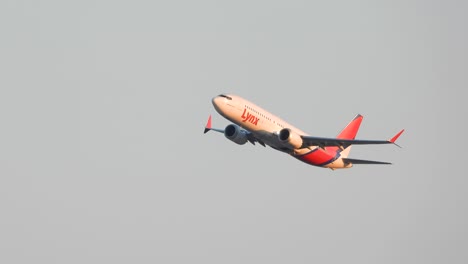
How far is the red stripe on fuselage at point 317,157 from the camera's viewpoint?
105438 mm

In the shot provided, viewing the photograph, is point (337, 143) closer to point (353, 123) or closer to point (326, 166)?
point (326, 166)

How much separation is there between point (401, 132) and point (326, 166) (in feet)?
55.6

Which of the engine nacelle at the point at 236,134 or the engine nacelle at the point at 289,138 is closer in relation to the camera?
the engine nacelle at the point at 289,138

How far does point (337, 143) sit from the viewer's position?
333 ft

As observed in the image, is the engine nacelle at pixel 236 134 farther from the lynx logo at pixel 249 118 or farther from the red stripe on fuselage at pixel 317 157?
the red stripe on fuselage at pixel 317 157

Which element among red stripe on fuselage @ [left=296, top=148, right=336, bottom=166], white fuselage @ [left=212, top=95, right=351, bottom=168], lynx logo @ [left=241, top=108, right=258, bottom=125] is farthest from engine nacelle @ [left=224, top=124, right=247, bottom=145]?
red stripe on fuselage @ [left=296, top=148, right=336, bottom=166]

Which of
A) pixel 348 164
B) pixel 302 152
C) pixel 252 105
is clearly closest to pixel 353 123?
pixel 348 164

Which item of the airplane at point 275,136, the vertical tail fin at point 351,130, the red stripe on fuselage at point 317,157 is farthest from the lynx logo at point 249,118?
the vertical tail fin at point 351,130

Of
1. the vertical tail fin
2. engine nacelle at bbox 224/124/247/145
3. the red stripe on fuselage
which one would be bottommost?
the red stripe on fuselage

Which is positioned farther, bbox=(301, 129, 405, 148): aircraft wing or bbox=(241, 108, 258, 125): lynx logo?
bbox=(301, 129, 405, 148): aircraft wing

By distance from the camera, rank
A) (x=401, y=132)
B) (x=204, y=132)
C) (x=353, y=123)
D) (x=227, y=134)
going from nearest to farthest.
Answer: (x=401, y=132), (x=227, y=134), (x=204, y=132), (x=353, y=123)

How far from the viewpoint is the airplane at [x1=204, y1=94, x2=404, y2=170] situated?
95.9m

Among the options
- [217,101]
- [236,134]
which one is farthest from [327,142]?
[217,101]

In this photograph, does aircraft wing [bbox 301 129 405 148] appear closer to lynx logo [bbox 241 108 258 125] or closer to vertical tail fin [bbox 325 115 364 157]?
lynx logo [bbox 241 108 258 125]
